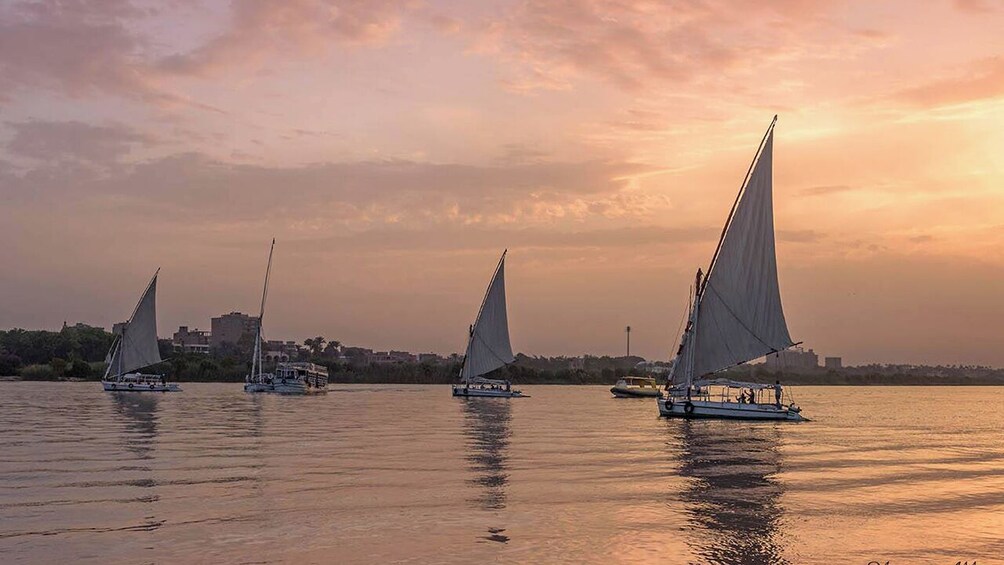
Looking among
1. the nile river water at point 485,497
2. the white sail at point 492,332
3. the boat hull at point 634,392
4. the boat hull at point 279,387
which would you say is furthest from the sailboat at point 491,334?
the nile river water at point 485,497

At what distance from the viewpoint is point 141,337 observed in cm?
11506

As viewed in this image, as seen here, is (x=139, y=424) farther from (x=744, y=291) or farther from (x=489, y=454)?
(x=744, y=291)

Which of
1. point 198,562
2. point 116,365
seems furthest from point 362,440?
point 116,365

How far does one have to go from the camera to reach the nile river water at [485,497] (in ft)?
70.2

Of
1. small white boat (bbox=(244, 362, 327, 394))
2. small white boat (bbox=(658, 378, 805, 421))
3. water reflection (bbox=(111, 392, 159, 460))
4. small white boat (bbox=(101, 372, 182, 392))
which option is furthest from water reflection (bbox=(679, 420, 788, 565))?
small white boat (bbox=(101, 372, 182, 392))

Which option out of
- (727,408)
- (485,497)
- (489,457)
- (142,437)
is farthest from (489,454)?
(727,408)

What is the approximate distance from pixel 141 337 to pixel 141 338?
0.45 feet

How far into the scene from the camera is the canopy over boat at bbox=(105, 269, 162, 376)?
113156 millimetres

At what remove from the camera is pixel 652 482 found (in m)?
33.5

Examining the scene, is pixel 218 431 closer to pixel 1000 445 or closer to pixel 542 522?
pixel 542 522

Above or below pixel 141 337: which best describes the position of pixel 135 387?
below

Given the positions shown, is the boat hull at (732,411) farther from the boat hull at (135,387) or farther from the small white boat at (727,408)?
the boat hull at (135,387)

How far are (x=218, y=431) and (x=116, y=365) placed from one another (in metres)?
72.4

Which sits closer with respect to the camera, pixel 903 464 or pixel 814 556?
pixel 814 556
